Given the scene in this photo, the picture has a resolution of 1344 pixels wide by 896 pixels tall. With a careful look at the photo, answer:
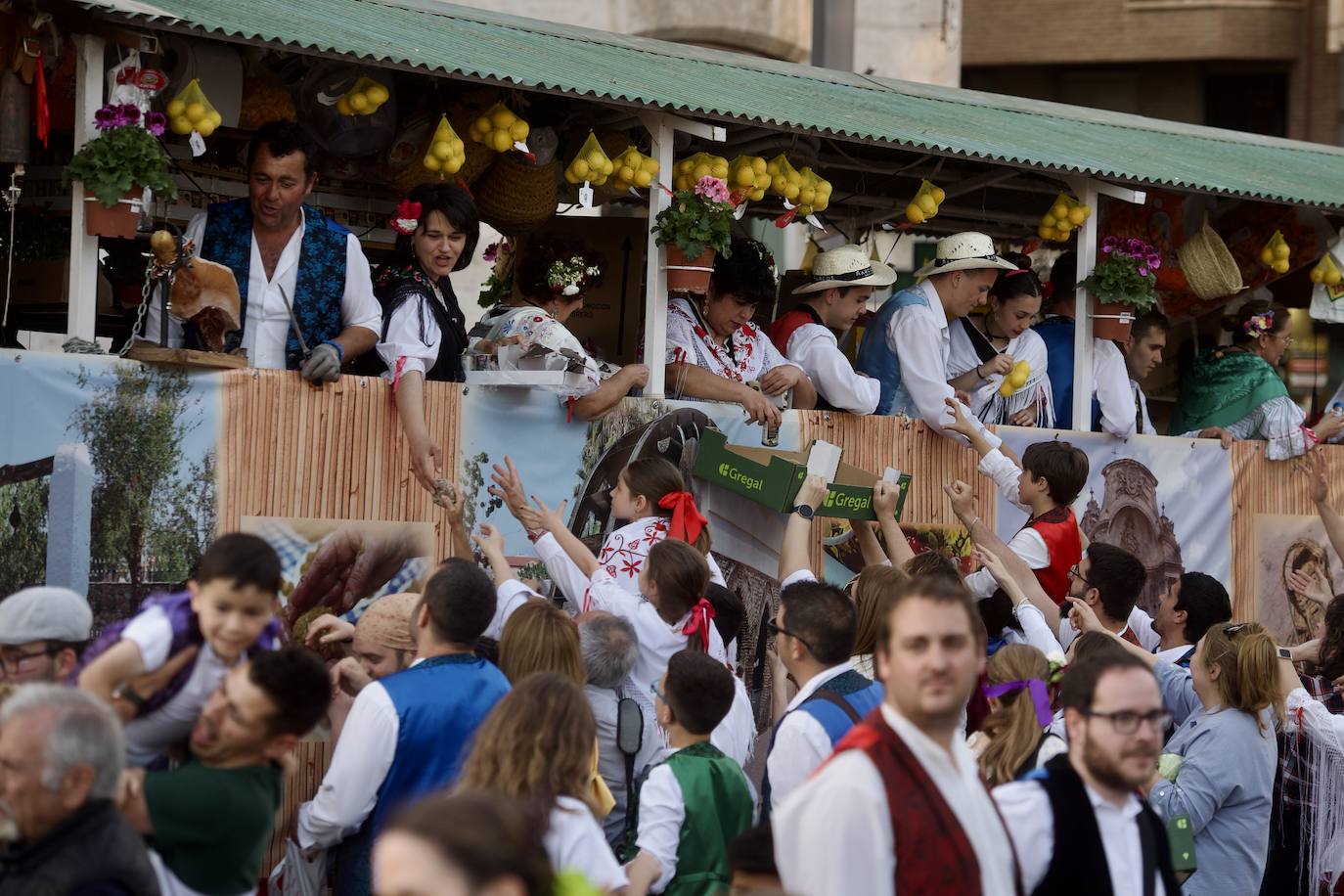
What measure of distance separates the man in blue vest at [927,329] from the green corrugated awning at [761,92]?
608 millimetres

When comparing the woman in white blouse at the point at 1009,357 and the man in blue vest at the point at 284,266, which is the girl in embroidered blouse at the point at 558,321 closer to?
the man in blue vest at the point at 284,266

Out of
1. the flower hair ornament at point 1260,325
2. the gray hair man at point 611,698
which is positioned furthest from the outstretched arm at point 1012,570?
the flower hair ornament at point 1260,325

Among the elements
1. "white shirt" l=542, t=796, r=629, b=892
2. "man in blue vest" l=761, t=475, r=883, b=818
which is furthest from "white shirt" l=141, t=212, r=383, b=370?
"white shirt" l=542, t=796, r=629, b=892

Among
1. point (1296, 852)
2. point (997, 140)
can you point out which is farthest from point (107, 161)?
point (1296, 852)

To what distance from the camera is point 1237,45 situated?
26828 mm

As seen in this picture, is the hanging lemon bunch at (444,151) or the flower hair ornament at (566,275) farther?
the flower hair ornament at (566,275)

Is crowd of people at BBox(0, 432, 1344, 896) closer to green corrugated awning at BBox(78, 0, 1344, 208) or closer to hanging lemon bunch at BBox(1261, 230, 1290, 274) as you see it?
green corrugated awning at BBox(78, 0, 1344, 208)

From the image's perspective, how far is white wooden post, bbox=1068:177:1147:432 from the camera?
1095cm

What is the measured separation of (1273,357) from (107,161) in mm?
8001

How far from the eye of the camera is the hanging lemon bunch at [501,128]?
897 cm

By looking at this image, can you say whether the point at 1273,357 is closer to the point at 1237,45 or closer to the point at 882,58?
the point at 882,58

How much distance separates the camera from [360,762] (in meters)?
5.73

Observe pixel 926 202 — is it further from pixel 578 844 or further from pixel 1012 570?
pixel 578 844

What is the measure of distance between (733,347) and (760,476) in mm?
999
